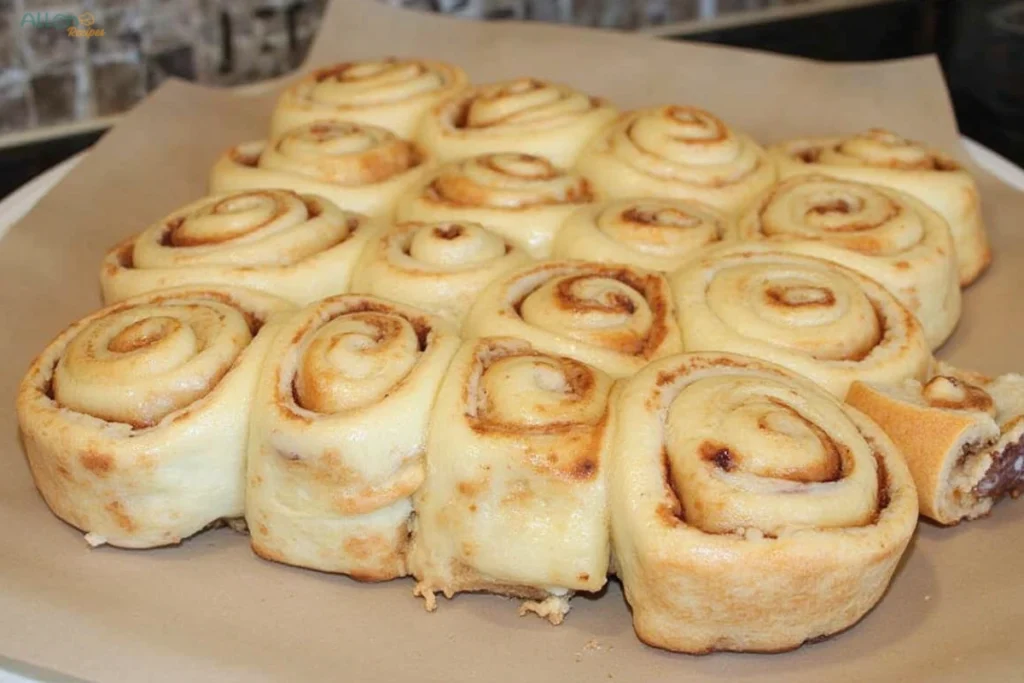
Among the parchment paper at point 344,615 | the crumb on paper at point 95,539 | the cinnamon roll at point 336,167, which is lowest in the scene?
the parchment paper at point 344,615

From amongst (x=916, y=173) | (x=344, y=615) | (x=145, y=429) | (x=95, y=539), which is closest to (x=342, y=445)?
(x=344, y=615)

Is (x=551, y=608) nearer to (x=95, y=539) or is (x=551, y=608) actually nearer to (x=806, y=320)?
(x=806, y=320)

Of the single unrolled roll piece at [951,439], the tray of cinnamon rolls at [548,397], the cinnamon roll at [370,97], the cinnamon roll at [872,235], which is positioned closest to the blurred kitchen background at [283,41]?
the cinnamon roll at [370,97]

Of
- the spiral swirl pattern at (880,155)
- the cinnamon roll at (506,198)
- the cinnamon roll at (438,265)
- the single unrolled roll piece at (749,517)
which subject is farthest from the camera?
the spiral swirl pattern at (880,155)

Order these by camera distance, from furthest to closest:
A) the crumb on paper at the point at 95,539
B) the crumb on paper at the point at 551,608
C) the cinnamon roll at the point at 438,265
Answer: the cinnamon roll at the point at 438,265 → the crumb on paper at the point at 95,539 → the crumb on paper at the point at 551,608

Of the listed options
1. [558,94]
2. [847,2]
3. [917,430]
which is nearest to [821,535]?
[917,430]

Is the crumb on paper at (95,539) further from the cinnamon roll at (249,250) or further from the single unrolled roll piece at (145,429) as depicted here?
the cinnamon roll at (249,250)

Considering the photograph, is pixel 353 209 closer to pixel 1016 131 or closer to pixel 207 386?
pixel 207 386
